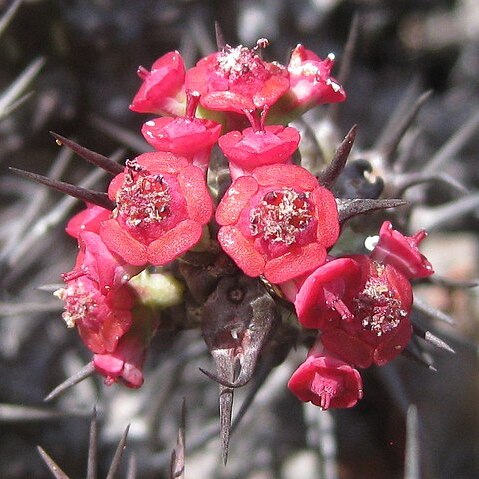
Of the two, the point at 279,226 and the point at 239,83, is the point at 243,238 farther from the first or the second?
the point at 239,83

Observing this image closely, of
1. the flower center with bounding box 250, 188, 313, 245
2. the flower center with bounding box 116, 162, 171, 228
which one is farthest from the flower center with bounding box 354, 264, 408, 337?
the flower center with bounding box 116, 162, 171, 228

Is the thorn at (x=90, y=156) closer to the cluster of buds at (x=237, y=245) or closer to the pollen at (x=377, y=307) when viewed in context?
the cluster of buds at (x=237, y=245)

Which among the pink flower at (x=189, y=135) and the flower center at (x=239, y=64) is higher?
the flower center at (x=239, y=64)

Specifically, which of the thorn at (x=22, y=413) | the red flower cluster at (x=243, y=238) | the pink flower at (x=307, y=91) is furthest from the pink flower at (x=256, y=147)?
the thorn at (x=22, y=413)

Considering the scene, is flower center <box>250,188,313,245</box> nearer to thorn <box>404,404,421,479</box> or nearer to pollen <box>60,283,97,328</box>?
pollen <box>60,283,97,328</box>

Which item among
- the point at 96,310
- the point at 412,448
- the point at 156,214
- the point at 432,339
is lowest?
the point at 412,448

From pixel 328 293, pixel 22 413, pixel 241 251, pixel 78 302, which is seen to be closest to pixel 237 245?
pixel 241 251

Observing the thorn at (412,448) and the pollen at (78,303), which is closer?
the pollen at (78,303)
